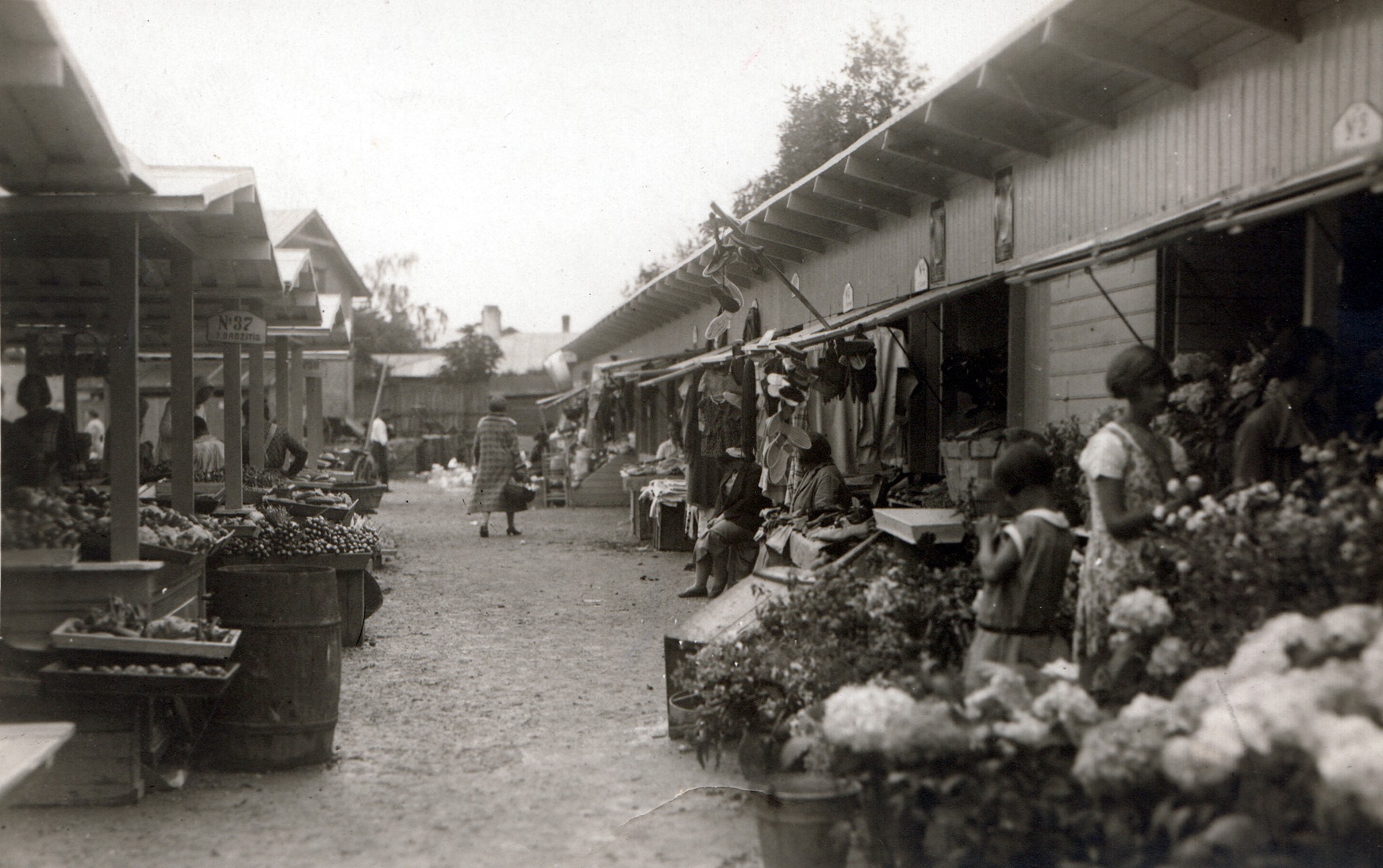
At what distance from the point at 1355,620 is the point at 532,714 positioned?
16.0 feet

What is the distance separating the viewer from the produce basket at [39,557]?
531 cm

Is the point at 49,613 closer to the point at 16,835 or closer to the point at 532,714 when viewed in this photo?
the point at 16,835

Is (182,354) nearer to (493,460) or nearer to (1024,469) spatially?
(1024,469)

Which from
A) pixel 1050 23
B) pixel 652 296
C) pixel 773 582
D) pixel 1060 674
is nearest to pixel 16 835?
pixel 773 582

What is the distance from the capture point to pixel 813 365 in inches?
404

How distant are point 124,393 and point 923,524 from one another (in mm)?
4017

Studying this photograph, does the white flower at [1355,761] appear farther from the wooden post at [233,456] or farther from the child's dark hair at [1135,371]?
the wooden post at [233,456]

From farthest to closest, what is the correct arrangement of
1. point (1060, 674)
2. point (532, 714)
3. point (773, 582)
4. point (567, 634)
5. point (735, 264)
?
point (735, 264)
point (567, 634)
point (532, 714)
point (773, 582)
point (1060, 674)

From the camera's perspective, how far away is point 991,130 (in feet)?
24.5

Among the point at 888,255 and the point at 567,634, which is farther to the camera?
the point at 888,255

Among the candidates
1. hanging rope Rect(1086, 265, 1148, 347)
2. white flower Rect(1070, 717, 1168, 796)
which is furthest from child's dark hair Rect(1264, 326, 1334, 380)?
white flower Rect(1070, 717, 1168, 796)

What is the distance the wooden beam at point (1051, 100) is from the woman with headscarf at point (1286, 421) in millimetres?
2533

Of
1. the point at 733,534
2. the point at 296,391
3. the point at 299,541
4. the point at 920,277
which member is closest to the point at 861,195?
the point at 920,277

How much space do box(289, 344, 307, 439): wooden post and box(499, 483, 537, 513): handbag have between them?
9.40 feet
